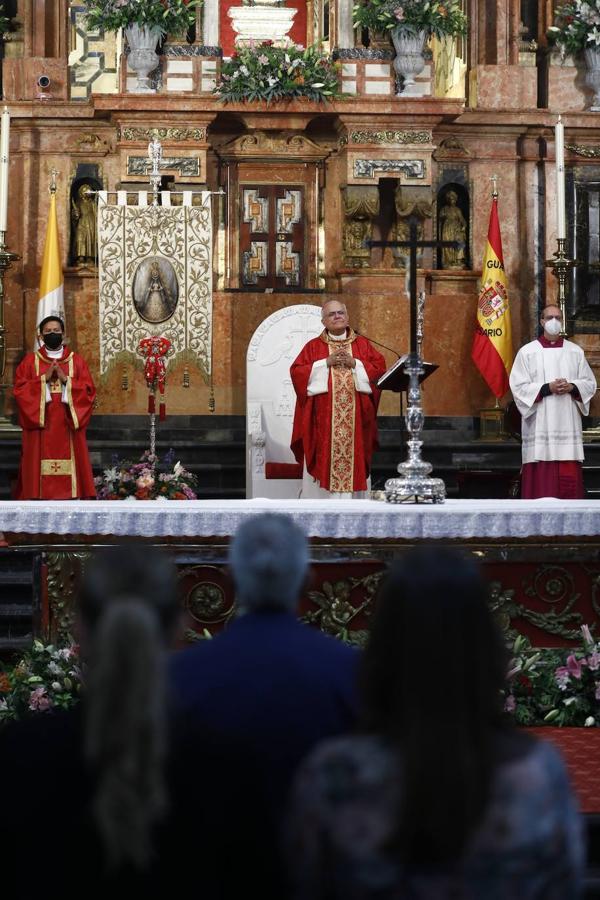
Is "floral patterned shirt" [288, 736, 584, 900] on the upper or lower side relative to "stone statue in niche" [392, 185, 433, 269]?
lower

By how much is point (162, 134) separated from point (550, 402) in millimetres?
3906

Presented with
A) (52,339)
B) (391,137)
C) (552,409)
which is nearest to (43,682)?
(52,339)

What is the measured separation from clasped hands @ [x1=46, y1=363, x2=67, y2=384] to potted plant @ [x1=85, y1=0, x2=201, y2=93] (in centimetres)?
284

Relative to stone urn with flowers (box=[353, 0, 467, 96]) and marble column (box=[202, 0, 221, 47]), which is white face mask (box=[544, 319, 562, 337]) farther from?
marble column (box=[202, 0, 221, 47])

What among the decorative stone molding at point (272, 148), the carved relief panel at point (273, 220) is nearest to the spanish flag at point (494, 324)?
the carved relief panel at point (273, 220)

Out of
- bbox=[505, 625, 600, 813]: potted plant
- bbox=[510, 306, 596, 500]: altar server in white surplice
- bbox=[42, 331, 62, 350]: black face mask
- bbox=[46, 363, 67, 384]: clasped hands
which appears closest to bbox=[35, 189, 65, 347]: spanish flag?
bbox=[42, 331, 62, 350]: black face mask

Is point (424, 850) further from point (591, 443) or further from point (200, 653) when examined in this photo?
point (591, 443)

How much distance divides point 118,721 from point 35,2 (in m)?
11.9

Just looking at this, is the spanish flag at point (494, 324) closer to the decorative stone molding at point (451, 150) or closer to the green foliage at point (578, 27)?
the decorative stone molding at point (451, 150)

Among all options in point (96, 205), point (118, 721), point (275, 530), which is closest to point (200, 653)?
point (275, 530)

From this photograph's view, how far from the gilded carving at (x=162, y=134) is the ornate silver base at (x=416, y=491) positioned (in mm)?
5886

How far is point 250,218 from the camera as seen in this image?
1324 centimetres

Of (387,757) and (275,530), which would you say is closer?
(387,757)

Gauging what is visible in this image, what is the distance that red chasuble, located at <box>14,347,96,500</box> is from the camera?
11.2m
